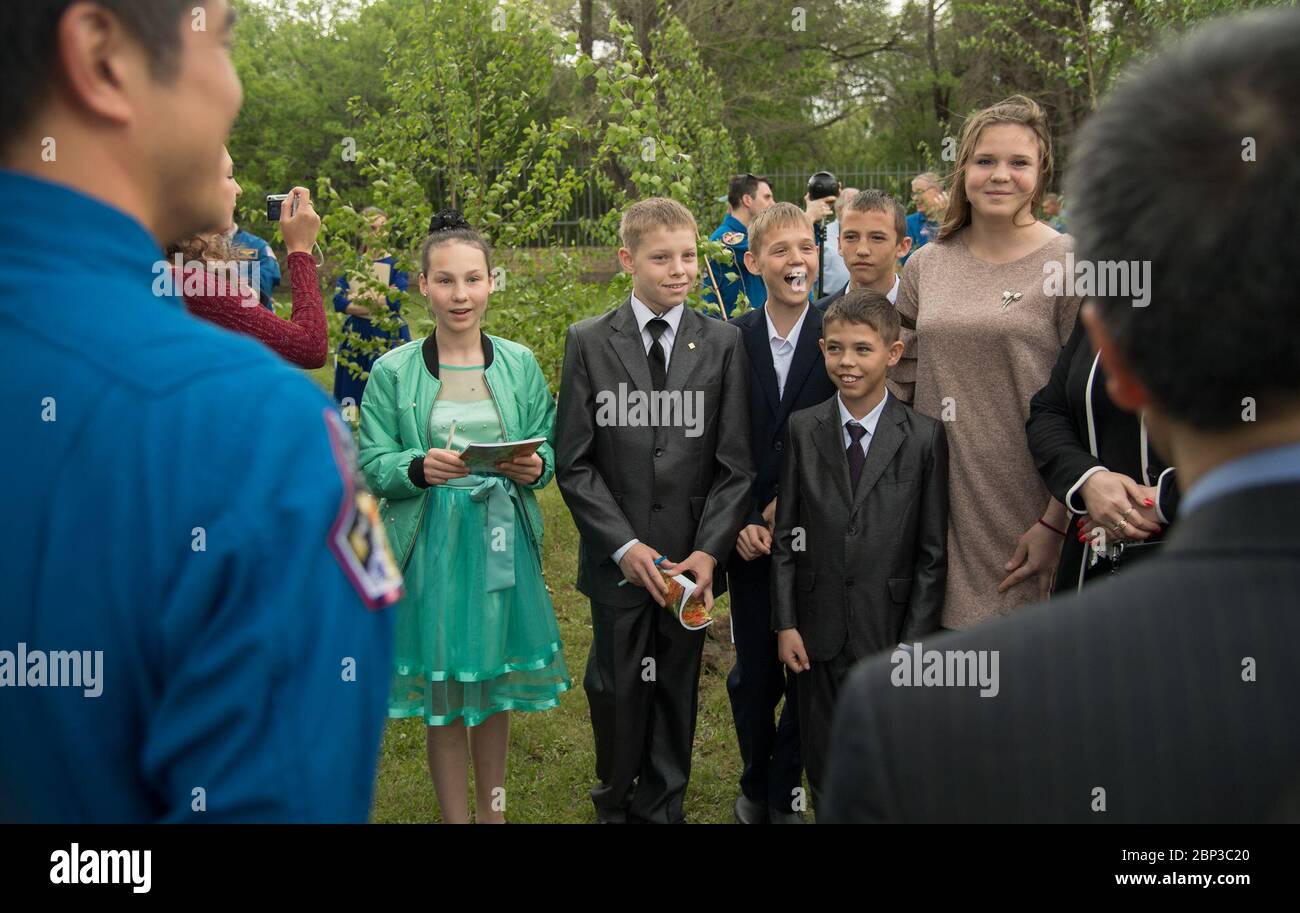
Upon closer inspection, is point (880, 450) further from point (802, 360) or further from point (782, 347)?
point (782, 347)

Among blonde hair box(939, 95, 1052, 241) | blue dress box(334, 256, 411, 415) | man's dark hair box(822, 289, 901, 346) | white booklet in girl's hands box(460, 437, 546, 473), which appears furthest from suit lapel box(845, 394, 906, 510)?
blue dress box(334, 256, 411, 415)

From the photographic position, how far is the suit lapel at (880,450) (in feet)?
12.2

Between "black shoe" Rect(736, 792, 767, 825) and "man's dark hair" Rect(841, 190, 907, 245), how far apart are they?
2.32m

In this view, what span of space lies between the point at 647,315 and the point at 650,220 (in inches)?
13.7

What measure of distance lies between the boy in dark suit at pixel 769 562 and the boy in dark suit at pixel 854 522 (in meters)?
0.29

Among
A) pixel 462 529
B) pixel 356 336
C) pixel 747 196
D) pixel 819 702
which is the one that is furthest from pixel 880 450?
pixel 747 196

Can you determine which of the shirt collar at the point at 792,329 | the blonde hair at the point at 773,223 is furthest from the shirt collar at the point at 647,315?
the blonde hair at the point at 773,223

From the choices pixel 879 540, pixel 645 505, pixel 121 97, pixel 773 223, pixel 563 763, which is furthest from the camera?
pixel 563 763

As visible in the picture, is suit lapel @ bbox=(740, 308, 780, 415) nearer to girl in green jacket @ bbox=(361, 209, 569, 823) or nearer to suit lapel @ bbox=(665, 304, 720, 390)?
suit lapel @ bbox=(665, 304, 720, 390)

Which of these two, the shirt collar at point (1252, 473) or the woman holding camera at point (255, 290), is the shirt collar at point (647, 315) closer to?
the woman holding camera at point (255, 290)

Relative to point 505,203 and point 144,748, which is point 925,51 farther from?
point 144,748

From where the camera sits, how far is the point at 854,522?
147 inches
